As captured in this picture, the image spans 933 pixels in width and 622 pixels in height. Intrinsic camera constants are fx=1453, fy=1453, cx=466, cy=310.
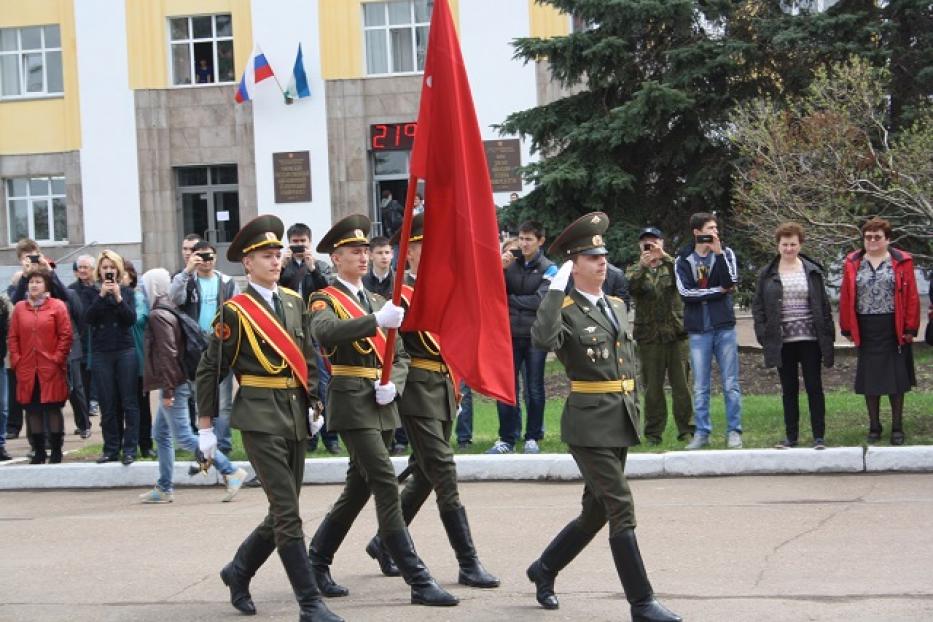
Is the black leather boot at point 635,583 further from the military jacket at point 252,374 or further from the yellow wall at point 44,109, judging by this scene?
the yellow wall at point 44,109

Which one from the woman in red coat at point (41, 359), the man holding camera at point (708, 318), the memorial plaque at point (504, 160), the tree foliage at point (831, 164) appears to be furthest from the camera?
the memorial plaque at point (504, 160)

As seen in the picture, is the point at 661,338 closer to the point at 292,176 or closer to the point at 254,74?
the point at 292,176

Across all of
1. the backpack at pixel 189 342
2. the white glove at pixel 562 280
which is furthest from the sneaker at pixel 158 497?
the white glove at pixel 562 280

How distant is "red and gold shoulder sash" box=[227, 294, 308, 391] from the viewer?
24.9ft

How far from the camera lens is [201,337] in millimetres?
11898

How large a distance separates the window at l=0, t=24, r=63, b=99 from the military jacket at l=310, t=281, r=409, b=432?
30.0m

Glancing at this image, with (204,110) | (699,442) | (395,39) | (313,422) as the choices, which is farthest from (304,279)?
(204,110)

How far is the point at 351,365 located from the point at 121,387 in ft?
17.9

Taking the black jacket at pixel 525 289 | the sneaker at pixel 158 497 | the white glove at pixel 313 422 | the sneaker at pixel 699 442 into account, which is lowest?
the sneaker at pixel 158 497

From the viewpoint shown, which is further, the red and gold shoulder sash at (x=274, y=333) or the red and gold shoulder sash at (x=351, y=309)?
the red and gold shoulder sash at (x=351, y=309)

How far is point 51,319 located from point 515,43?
994 cm

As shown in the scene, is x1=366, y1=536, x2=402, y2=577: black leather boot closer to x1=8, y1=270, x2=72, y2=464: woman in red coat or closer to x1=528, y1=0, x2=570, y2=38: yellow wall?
x1=8, y1=270, x2=72, y2=464: woman in red coat

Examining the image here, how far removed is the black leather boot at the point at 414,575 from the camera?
24.5 feet

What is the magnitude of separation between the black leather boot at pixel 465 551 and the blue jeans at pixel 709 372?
4.69 m
